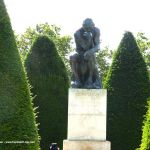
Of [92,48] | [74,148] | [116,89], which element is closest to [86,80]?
[92,48]

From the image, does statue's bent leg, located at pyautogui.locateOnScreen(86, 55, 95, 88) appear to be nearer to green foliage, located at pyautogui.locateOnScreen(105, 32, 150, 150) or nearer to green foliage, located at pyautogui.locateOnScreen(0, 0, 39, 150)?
green foliage, located at pyautogui.locateOnScreen(0, 0, 39, 150)

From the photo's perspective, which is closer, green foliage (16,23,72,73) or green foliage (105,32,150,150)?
green foliage (105,32,150,150)

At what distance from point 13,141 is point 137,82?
10276mm

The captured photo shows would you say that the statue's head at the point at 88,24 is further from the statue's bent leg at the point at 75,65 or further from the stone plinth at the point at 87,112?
the stone plinth at the point at 87,112

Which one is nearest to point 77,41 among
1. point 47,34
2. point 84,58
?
point 84,58

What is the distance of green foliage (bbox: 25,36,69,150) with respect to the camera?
26.9 m

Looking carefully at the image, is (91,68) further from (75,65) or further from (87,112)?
(87,112)

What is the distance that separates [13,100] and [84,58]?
305 cm

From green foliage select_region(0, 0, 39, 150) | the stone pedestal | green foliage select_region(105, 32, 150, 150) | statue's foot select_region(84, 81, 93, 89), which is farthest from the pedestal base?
green foliage select_region(105, 32, 150, 150)

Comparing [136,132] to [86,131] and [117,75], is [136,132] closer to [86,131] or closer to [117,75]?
[117,75]

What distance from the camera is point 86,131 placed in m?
17.8

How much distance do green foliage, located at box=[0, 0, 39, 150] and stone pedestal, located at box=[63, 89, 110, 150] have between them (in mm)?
1783

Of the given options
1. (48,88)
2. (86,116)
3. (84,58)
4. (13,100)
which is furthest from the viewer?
(48,88)

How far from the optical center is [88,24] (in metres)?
18.6
